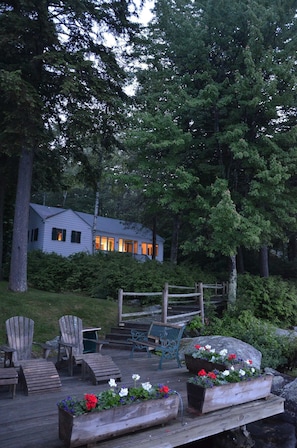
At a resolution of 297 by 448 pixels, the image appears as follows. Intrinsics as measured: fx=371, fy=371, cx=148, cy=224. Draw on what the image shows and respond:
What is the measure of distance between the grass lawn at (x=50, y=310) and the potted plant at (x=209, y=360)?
4.86m

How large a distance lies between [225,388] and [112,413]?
169cm

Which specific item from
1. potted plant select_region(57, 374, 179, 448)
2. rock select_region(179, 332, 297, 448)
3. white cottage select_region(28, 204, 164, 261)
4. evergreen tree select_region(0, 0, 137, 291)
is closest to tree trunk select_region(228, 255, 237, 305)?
rock select_region(179, 332, 297, 448)

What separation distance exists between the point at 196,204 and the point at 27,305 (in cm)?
647

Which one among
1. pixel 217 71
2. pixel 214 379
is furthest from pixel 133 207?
pixel 214 379

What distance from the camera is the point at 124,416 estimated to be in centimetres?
381

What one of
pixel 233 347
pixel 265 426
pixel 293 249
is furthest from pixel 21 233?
pixel 293 249

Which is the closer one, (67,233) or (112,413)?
(112,413)

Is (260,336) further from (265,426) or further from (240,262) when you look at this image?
(240,262)

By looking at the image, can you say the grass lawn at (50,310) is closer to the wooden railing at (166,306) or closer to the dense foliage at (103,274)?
the wooden railing at (166,306)

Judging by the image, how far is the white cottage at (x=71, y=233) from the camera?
25250mm

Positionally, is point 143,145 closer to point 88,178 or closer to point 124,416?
point 88,178

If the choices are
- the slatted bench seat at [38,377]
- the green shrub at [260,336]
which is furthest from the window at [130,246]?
the slatted bench seat at [38,377]

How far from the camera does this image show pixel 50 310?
11781 millimetres

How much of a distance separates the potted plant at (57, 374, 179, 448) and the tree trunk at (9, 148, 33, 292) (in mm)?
9458
